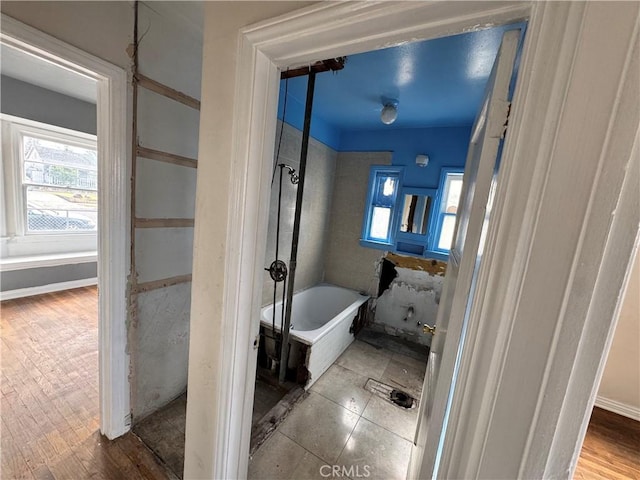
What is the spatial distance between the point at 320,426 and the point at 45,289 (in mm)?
4271

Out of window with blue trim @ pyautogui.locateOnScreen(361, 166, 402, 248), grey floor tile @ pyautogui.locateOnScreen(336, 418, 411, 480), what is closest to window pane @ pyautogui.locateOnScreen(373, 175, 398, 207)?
window with blue trim @ pyautogui.locateOnScreen(361, 166, 402, 248)

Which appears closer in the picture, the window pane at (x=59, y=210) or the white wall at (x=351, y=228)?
the white wall at (x=351, y=228)

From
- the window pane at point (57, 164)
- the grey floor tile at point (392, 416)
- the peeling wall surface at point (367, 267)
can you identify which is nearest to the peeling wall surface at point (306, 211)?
the peeling wall surface at point (367, 267)

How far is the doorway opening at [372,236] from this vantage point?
5.46ft

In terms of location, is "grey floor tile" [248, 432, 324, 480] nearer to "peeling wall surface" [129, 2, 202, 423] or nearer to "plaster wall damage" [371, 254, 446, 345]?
"peeling wall surface" [129, 2, 202, 423]

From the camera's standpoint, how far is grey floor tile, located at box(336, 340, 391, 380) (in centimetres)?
244

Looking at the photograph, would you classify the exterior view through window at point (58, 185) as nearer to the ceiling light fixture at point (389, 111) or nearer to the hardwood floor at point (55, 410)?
the hardwood floor at point (55, 410)

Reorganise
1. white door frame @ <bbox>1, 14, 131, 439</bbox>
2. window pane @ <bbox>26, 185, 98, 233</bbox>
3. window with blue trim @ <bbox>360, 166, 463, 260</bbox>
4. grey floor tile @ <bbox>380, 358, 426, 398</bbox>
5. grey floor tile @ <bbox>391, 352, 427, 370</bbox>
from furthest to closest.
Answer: window pane @ <bbox>26, 185, 98, 233</bbox>
window with blue trim @ <bbox>360, 166, 463, 260</bbox>
grey floor tile @ <bbox>391, 352, 427, 370</bbox>
grey floor tile @ <bbox>380, 358, 426, 398</bbox>
white door frame @ <bbox>1, 14, 131, 439</bbox>

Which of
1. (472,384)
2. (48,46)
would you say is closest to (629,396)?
(472,384)

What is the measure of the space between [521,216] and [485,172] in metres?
0.22

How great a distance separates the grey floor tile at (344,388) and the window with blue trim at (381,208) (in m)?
1.61

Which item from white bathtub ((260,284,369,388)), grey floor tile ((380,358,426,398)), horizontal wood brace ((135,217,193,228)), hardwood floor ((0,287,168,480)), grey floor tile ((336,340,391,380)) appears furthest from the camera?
grey floor tile ((336,340,391,380))

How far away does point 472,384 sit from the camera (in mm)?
531

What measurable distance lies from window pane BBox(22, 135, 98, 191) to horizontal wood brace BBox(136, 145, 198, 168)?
3.44 meters
